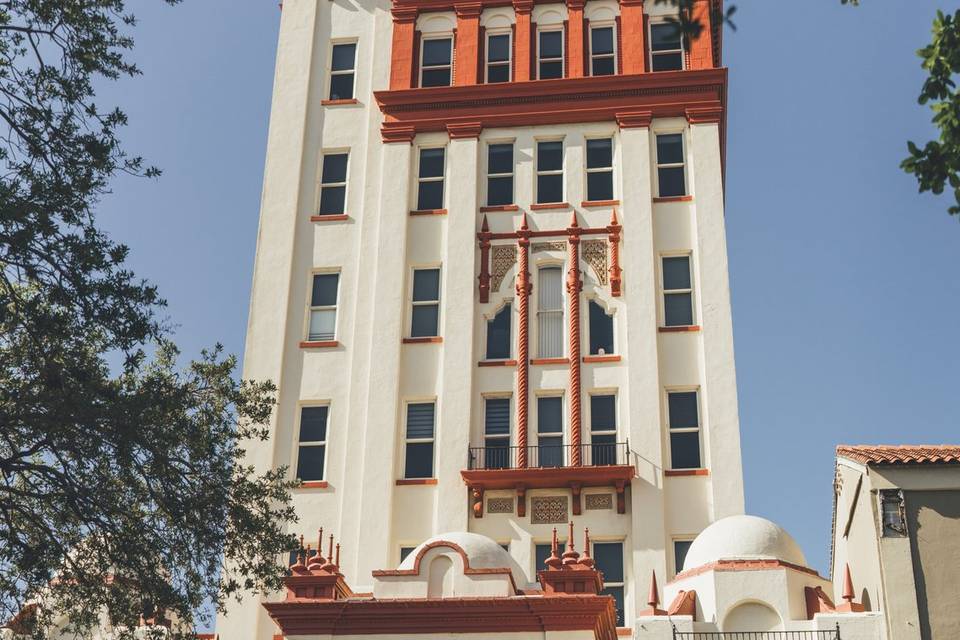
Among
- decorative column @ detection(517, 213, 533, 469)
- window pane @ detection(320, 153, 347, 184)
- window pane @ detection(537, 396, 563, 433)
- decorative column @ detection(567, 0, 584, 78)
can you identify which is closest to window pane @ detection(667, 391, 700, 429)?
window pane @ detection(537, 396, 563, 433)

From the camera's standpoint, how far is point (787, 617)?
2367 centimetres

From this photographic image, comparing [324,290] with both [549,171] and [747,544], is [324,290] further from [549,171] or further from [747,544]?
[747,544]

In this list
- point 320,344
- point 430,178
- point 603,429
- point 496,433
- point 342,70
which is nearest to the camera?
point 603,429


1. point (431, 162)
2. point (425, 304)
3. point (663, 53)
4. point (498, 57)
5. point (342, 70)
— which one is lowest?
point (425, 304)

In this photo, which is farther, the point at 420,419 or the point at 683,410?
the point at 420,419

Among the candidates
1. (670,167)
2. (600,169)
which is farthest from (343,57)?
(670,167)

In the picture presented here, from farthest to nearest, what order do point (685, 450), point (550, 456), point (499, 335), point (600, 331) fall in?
1. point (499, 335)
2. point (600, 331)
3. point (550, 456)
4. point (685, 450)

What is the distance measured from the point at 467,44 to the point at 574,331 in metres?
9.78

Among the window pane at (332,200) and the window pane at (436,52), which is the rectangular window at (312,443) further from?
the window pane at (436,52)

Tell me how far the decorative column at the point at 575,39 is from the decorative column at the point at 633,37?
1.16m

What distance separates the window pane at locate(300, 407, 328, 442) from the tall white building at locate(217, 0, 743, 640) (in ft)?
0.19

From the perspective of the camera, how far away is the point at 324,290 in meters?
34.7

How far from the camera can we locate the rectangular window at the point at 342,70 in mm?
37719

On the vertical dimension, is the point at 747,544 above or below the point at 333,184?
below
